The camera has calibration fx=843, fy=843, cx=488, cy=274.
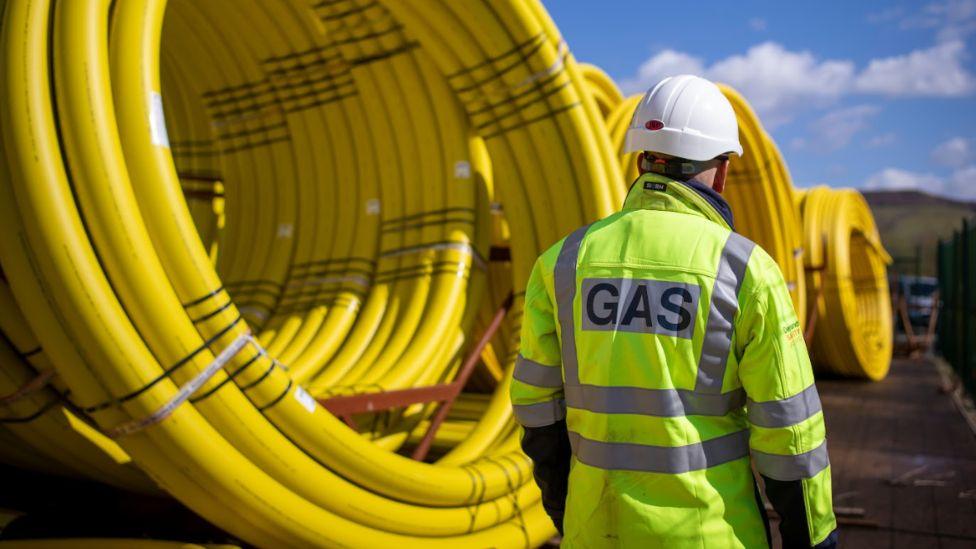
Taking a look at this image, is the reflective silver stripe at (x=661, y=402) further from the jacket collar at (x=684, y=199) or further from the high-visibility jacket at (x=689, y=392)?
the jacket collar at (x=684, y=199)

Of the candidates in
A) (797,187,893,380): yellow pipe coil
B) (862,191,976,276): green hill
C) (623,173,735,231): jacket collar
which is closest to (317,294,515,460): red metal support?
(623,173,735,231): jacket collar

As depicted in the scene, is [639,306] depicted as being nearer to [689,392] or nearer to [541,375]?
[689,392]

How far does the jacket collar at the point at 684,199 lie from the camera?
1817 mm

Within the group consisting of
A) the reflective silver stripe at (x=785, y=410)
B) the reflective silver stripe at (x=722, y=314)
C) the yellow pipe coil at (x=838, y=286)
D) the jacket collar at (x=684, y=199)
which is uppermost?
the jacket collar at (x=684, y=199)

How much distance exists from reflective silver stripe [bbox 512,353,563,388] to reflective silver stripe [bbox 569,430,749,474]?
0.20 m

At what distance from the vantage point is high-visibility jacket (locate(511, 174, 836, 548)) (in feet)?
5.45

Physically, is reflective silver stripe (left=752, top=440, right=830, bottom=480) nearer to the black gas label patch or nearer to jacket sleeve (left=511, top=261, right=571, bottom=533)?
the black gas label patch

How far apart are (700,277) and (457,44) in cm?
284

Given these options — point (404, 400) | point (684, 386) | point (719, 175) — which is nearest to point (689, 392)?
point (684, 386)

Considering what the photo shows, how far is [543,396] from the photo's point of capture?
1981mm

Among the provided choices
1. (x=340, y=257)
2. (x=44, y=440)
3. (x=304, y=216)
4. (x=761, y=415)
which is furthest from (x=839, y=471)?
(x=44, y=440)

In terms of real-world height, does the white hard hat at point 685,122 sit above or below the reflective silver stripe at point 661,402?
above

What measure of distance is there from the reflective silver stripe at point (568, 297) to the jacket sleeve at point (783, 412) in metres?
0.36

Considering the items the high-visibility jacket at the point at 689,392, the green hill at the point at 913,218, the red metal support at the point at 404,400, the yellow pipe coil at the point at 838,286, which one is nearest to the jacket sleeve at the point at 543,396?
the high-visibility jacket at the point at 689,392
